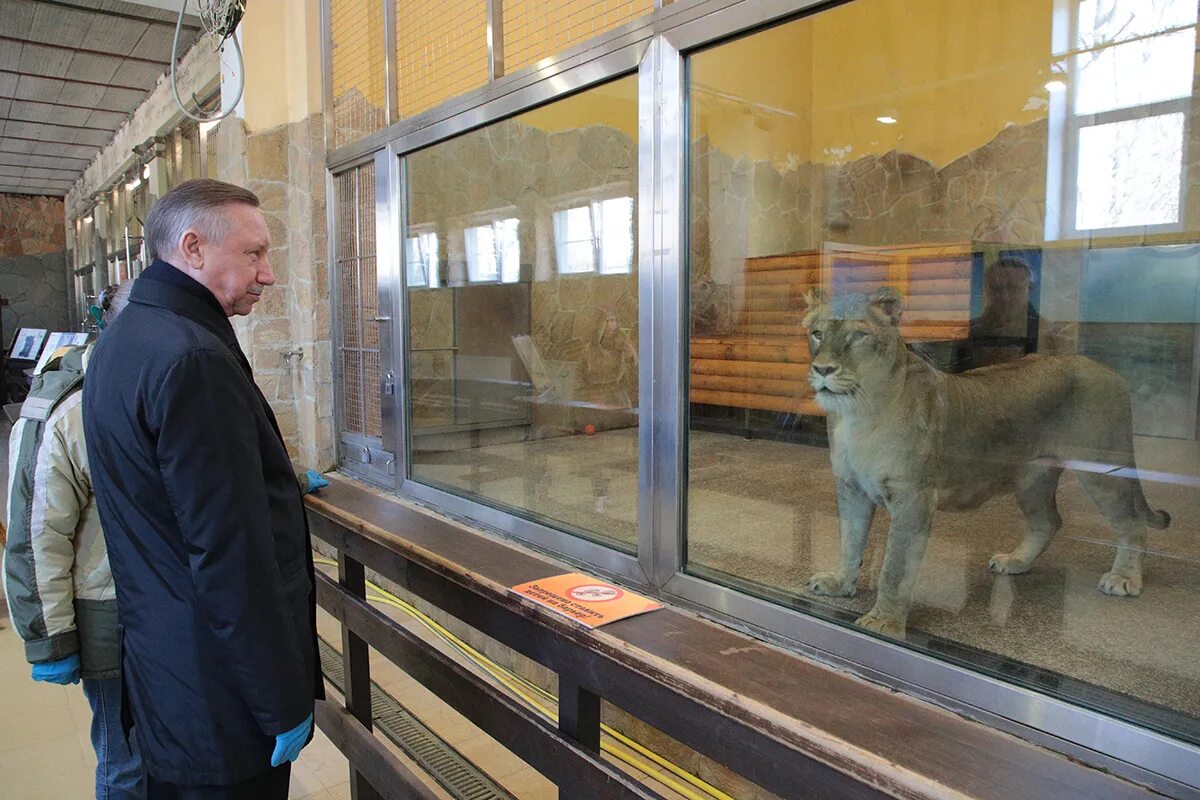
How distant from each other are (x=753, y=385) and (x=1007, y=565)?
93 cm

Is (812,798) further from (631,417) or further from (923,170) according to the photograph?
(923,170)

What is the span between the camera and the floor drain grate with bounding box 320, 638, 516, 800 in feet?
7.89

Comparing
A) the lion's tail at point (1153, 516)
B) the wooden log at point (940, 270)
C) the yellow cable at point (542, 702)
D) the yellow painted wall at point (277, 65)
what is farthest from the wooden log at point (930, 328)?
the yellow painted wall at point (277, 65)

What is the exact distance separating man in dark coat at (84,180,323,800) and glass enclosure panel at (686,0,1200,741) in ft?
3.88

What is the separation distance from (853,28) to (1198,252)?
1.59m

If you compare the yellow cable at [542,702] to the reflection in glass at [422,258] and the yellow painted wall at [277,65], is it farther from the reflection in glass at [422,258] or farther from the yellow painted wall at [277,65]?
the yellow painted wall at [277,65]

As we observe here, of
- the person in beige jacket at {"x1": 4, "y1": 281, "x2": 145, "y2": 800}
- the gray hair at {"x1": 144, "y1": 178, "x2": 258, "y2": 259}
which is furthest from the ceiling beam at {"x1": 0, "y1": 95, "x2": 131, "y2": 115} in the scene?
the gray hair at {"x1": 144, "y1": 178, "x2": 258, "y2": 259}

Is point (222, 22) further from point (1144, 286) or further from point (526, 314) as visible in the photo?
point (1144, 286)

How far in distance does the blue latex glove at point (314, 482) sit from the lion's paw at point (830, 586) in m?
1.53

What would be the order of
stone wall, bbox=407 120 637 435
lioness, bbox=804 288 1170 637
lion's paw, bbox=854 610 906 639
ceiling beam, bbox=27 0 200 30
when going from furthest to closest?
ceiling beam, bbox=27 0 200 30 → stone wall, bbox=407 120 637 435 → lioness, bbox=804 288 1170 637 → lion's paw, bbox=854 610 906 639

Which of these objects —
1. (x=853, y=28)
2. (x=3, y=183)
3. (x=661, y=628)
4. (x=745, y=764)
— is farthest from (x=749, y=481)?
(x=3, y=183)

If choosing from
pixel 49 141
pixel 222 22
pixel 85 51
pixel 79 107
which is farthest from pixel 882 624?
pixel 49 141

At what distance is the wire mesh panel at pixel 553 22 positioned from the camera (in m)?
2.37

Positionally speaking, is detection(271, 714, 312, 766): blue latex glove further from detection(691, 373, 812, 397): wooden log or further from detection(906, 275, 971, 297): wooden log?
detection(906, 275, 971, 297): wooden log
